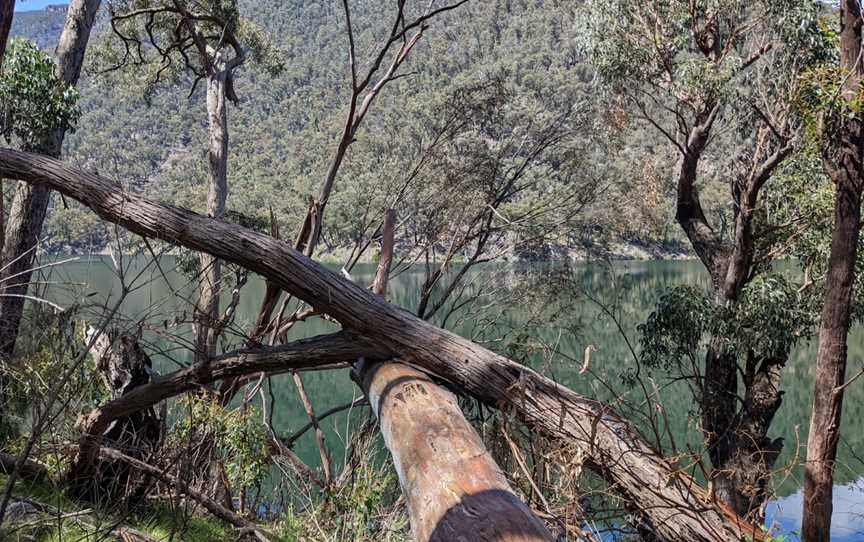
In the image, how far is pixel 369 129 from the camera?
26.5 metres

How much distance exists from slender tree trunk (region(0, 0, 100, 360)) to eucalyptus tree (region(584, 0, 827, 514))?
4216 millimetres

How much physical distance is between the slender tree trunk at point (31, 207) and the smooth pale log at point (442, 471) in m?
2.88

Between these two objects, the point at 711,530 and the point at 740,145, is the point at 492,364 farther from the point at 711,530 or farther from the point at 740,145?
the point at 740,145

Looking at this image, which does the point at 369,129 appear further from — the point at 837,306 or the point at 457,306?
the point at 837,306

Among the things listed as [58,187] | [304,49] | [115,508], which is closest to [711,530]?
[115,508]

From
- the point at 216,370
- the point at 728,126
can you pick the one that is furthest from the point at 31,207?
the point at 728,126

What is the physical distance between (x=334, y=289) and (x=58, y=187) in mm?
1037

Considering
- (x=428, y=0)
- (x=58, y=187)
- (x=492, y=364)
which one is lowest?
(x=492, y=364)

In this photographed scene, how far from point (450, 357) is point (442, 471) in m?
0.61

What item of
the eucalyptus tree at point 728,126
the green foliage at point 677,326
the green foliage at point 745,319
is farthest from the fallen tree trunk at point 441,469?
the green foliage at point 677,326

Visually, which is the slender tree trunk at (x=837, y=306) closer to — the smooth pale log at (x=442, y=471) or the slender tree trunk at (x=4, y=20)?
the smooth pale log at (x=442, y=471)

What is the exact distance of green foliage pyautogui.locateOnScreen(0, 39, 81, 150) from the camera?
175 inches

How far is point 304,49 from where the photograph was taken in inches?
2849

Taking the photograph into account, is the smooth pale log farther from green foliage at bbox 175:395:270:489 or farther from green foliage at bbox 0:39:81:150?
green foliage at bbox 0:39:81:150
